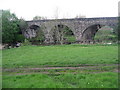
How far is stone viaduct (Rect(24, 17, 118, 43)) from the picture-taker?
34.2 metres

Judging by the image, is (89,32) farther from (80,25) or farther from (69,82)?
(69,82)

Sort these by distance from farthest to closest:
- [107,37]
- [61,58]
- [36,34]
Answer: [36,34] < [107,37] < [61,58]

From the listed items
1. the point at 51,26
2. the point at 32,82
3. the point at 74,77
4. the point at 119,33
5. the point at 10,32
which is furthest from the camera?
the point at 51,26

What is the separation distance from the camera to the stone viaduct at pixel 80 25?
34.2 metres

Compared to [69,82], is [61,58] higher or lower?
higher

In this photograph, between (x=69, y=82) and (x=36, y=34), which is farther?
(x=36, y=34)

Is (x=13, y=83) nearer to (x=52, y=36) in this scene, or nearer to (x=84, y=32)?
(x=84, y=32)

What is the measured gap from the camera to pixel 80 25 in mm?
37688

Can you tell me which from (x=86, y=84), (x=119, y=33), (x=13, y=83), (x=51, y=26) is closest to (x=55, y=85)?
(x=86, y=84)

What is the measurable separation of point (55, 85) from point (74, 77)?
1.69m

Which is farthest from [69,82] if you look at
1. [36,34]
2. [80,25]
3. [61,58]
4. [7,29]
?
[36,34]

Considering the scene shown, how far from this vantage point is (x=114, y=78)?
8375 millimetres

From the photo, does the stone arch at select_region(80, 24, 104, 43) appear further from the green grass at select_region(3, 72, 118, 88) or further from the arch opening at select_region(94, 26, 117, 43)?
the green grass at select_region(3, 72, 118, 88)

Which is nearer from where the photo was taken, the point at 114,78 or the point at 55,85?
the point at 55,85
